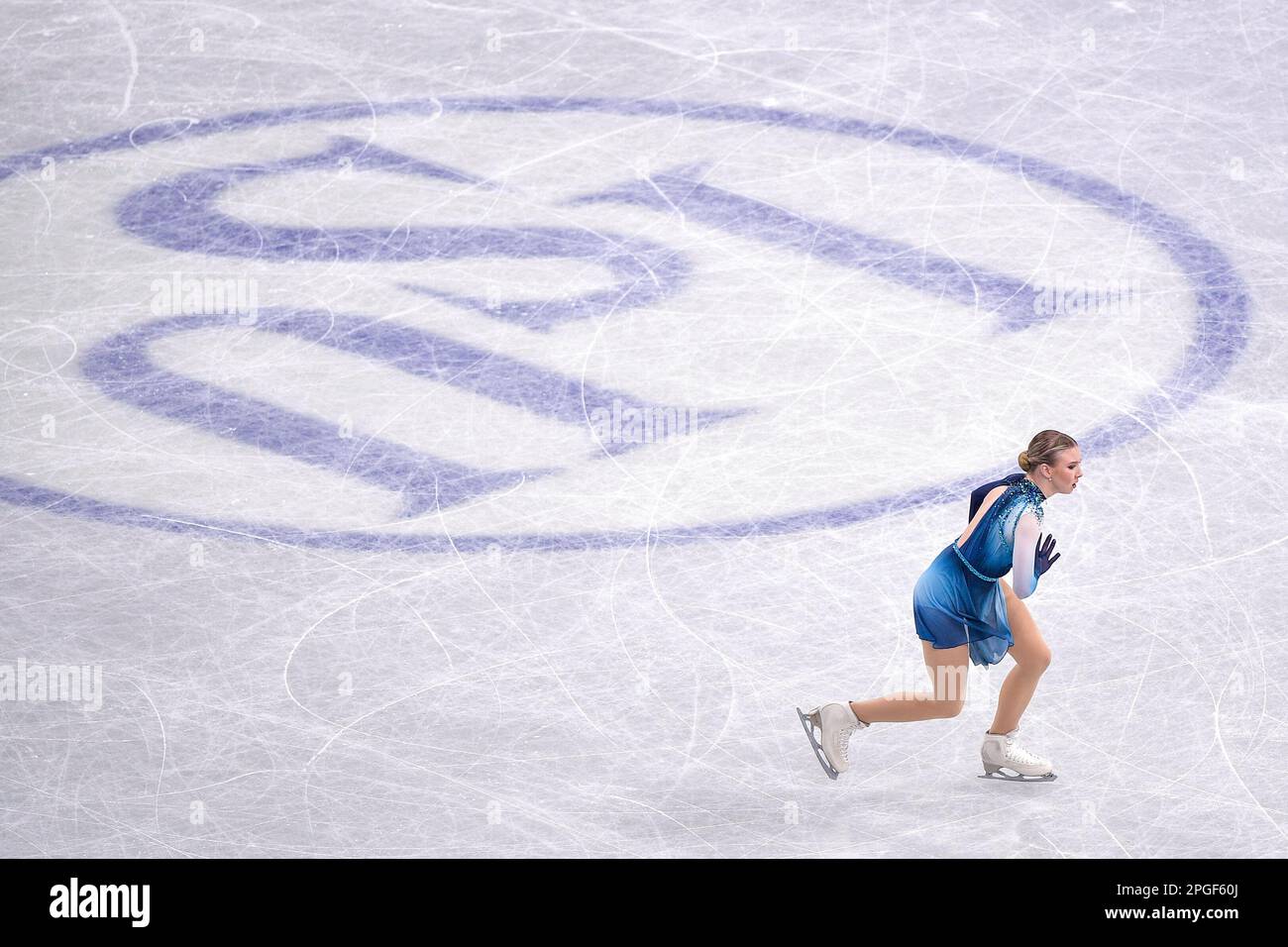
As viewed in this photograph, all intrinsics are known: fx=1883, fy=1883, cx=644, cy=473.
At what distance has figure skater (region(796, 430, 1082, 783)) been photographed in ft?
23.6

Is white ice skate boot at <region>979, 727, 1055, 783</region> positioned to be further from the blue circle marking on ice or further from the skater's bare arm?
the blue circle marking on ice

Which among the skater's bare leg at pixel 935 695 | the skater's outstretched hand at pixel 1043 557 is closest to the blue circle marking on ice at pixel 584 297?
the skater's bare leg at pixel 935 695

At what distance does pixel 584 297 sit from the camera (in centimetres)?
1137

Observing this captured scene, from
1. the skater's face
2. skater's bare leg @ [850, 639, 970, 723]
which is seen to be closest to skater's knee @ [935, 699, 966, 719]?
skater's bare leg @ [850, 639, 970, 723]

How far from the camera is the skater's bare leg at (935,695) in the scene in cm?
738

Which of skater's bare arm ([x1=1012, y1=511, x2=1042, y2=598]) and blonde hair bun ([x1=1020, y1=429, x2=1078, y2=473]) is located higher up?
blonde hair bun ([x1=1020, y1=429, x2=1078, y2=473])

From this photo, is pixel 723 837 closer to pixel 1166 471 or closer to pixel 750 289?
pixel 1166 471

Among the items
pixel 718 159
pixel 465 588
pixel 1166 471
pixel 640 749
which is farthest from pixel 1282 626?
pixel 718 159

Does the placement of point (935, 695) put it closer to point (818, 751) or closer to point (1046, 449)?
point (818, 751)

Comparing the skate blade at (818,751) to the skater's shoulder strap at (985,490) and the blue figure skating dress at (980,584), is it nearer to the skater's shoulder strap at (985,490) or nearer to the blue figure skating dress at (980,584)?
the blue figure skating dress at (980,584)

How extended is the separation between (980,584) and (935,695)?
0.48 metres

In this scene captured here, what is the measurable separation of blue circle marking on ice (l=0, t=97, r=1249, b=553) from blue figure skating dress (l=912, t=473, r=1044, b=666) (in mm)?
2077

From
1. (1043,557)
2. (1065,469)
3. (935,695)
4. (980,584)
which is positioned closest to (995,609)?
(980,584)

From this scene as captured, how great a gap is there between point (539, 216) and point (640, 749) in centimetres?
507
